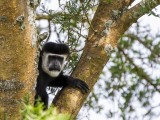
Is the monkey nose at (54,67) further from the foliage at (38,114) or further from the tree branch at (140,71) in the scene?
the foliage at (38,114)

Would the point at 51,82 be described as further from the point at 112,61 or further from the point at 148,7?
the point at 148,7

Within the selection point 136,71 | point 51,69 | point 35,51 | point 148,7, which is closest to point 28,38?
point 35,51

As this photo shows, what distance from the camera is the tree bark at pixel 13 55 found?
1.54 meters

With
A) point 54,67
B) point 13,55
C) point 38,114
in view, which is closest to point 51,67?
point 54,67

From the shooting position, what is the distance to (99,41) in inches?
88.8

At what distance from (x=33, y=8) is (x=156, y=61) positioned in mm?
1917

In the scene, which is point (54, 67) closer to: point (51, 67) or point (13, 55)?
point (51, 67)

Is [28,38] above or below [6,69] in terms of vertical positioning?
above

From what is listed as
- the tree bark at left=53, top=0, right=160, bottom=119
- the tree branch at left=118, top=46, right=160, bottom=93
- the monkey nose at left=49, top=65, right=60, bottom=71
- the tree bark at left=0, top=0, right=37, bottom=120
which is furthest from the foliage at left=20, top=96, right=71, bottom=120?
the tree branch at left=118, top=46, right=160, bottom=93

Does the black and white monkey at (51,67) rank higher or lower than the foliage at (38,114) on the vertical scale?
lower

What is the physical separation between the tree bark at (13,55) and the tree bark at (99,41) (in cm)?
57

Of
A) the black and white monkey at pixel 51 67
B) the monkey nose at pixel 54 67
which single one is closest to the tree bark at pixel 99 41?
the black and white monkey at pixel 51 67

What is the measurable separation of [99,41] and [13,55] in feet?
2.57

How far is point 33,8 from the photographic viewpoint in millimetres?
1663
